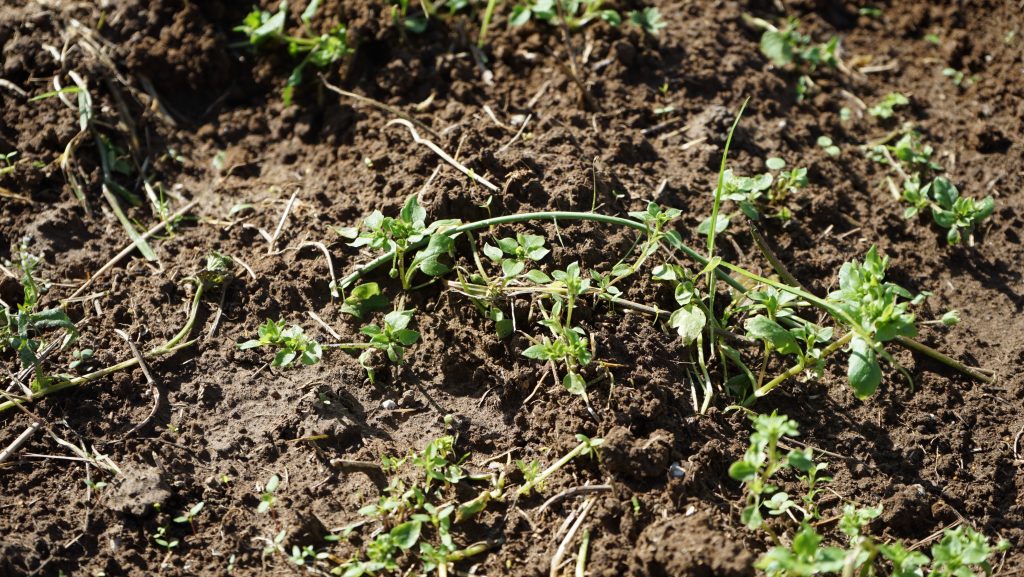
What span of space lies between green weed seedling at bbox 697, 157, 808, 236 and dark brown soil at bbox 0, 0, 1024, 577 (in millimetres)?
76

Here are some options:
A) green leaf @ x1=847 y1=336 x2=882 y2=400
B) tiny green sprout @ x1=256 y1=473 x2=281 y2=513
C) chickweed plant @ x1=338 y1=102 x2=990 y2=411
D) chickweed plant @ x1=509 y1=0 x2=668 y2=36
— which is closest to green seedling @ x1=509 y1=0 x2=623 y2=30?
chickweed plant @ x1=509 y1=0 x2=668 y2=36

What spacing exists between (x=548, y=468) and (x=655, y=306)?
0.61 m

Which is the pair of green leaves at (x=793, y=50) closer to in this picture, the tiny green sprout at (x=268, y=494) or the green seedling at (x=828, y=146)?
the green seedling at (x=828, y=146)

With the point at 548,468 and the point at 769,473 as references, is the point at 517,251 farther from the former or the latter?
the point at 769,473

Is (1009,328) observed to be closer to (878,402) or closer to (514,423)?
(878,402)

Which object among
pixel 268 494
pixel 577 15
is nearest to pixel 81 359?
pixel 268 494

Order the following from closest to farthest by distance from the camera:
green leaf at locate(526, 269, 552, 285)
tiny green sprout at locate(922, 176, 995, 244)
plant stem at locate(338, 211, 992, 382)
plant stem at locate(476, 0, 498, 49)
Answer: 1. green leaf at locate(526, 269, 552, 285)
2. plant stem at locate(338, 211, 992, 382)
3. tiny green sprout at locate(922, 176, 995, 244)
4. plant stem at locate(476, 0, 498, 49)

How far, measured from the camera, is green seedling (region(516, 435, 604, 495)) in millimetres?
2457

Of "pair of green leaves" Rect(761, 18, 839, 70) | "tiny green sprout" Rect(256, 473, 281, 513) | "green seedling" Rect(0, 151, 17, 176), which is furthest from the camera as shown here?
"pair of green leaves" Rect(761, 18, 839, 70)

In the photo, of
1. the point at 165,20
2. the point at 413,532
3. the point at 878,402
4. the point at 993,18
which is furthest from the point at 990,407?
the point at 165,20

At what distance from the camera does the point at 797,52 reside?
12.6ft

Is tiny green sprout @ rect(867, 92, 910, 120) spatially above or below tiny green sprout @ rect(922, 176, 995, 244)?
above

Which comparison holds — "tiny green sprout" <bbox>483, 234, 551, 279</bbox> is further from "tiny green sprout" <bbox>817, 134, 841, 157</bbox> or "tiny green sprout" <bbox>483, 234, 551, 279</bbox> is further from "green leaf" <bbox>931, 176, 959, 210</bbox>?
"green leaf" <bbox>931, 176, 959, 210</bbox>

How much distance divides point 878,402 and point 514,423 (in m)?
1.08
